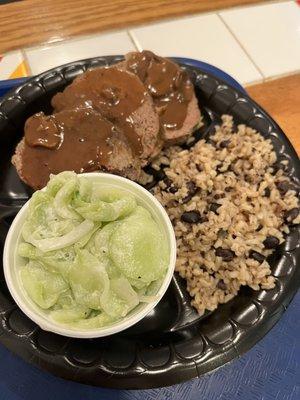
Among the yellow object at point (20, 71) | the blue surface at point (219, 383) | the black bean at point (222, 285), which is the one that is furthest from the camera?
the yellow object at point (20, 71)

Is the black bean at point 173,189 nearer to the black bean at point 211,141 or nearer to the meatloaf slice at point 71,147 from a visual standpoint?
the meatloaf slice at point 71,147

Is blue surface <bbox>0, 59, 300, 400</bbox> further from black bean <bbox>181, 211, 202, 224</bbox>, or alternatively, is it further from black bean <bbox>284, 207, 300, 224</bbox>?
black bean <bbox>181, 211, 202, 224</bbox>

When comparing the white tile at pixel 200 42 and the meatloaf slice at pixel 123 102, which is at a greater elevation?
the meatloaf slice at pixel 123 102

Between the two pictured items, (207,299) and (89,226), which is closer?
(89,226)

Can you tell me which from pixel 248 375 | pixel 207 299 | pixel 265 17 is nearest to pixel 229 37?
pixel 265 17

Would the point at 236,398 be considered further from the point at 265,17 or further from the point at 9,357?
the point at 265,17

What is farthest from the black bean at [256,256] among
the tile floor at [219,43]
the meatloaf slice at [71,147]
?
the tile floor at [219,43]

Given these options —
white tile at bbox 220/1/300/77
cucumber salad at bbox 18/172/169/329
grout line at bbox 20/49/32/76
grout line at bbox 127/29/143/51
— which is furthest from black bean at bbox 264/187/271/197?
grout line at bbox 20/49/32/76
